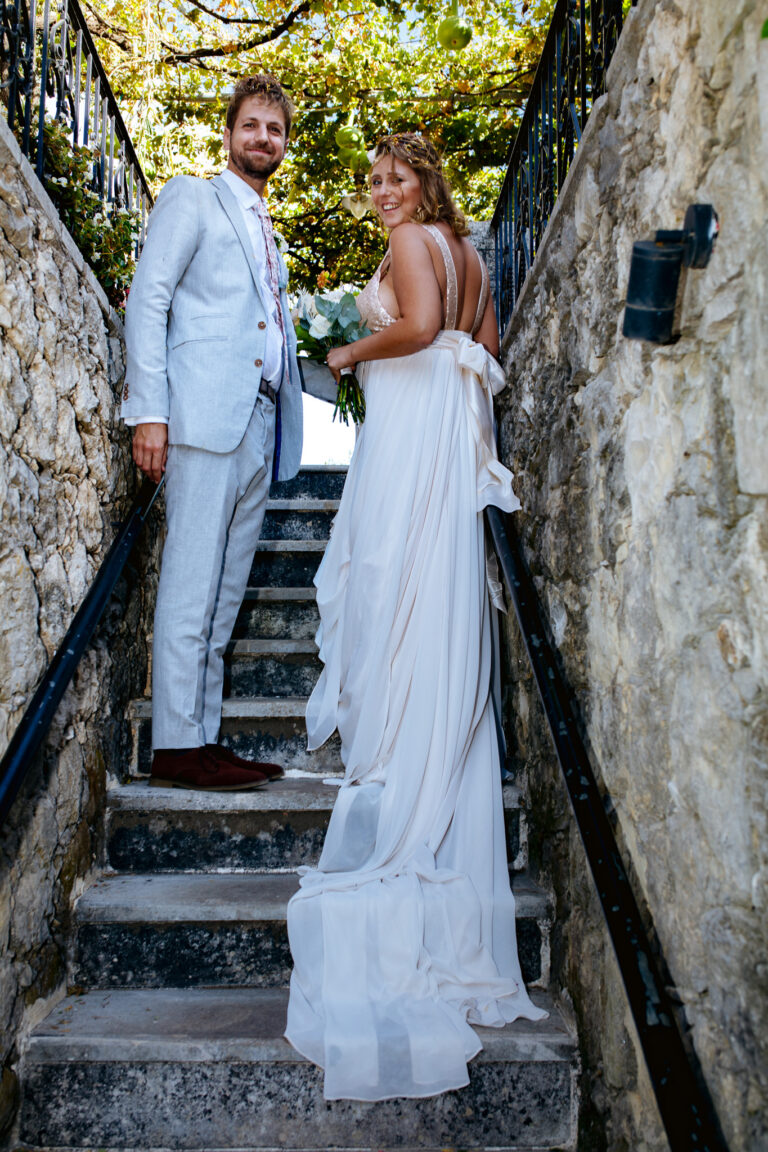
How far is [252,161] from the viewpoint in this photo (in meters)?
2.96


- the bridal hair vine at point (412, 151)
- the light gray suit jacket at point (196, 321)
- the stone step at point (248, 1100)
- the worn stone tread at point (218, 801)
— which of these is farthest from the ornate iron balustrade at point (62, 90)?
the stone step at point (248, 1100)

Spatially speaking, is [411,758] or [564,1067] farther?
[411,758]

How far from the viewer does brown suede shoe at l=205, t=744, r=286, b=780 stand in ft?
8.74

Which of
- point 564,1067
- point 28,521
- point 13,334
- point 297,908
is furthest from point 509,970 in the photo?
point 13,334

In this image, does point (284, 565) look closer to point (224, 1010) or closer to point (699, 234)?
point (224, 1010)

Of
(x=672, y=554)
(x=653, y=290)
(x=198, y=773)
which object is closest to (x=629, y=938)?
(x=672, y=554)

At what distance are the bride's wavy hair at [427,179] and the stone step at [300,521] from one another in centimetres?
156

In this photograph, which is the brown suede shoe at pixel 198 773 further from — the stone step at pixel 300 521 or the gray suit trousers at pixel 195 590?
the stone step at pixel 300 521

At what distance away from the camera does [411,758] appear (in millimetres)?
2396

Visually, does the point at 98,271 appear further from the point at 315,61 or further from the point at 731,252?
the point at 315,61

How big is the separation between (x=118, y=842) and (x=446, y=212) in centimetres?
222

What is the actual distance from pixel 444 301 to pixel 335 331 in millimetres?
469

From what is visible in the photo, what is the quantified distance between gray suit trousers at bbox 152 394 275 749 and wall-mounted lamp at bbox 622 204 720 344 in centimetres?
159

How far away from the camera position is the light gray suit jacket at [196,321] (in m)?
2.64
